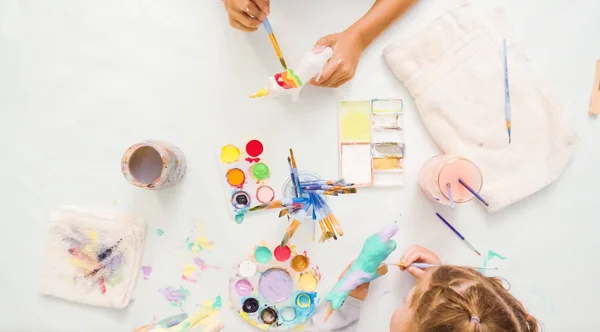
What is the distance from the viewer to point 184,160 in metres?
0.86

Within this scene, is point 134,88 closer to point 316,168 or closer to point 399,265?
point 316,168

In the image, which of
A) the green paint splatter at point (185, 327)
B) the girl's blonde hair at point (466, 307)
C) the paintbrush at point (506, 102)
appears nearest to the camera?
A: the girl's blonde hair at point (466, 307)

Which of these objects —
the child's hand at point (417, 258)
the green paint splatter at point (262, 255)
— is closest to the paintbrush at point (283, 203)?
the green paint splatter at point (262, 255)

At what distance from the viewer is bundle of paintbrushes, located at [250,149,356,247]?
0.79m

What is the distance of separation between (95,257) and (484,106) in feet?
2.51

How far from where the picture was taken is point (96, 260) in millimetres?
875

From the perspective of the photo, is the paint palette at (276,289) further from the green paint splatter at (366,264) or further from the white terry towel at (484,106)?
the white terry towel at (484,106)

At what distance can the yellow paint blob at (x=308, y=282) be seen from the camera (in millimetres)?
861

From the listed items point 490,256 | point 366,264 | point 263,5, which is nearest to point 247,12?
point 263,5

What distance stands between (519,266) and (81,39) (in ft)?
3.02

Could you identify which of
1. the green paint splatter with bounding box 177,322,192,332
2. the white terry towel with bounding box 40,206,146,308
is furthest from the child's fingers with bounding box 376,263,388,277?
the white terry towel with bounding box 40,206,146,308

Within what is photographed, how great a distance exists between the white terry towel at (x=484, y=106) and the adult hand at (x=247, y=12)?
24 centimetres

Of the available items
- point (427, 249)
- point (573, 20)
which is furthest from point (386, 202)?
point (573, 20)

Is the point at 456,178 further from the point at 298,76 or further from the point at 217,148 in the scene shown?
the point at 217,148
